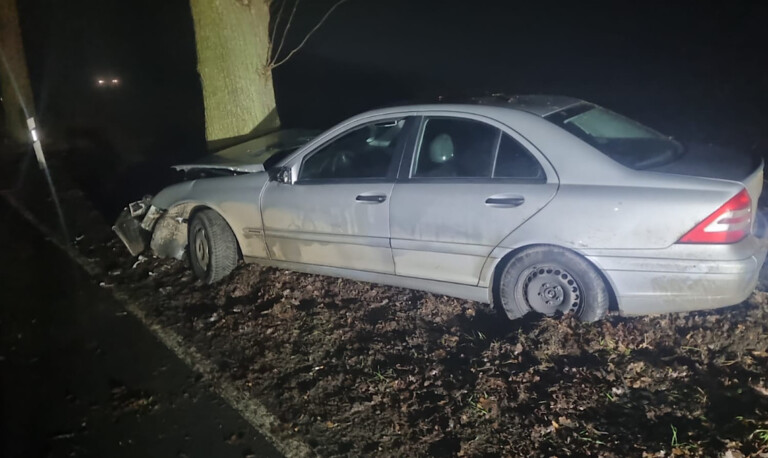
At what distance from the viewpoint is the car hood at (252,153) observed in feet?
18.2

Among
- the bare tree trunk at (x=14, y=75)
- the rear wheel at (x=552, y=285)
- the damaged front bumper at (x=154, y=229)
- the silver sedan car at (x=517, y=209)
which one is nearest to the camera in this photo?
the silver sedan car at (x=517, y=209)

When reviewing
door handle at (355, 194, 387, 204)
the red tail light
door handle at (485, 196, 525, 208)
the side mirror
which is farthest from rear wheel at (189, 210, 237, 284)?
the red tail light

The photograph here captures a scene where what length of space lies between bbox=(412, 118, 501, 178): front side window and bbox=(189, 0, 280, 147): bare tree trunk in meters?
3.62

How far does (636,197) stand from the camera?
3707 mm

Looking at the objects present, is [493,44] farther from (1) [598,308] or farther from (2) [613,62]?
(1) [598,308]

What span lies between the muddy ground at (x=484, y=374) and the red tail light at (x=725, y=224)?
70cm

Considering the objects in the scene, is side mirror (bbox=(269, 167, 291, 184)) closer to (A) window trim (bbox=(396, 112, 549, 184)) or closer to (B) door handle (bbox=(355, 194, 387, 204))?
(B) door handle (bbox=(355, 194, 387, 204))

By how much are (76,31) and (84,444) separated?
89.5 ft

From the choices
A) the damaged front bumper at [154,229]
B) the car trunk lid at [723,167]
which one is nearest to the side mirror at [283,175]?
the damaged front bumper at [154,229]

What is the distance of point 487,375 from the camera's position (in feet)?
12.6

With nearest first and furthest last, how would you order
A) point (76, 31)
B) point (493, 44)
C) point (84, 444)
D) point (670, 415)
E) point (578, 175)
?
point (670, 415) → point (84, 444) → point (578, 175) → point (493, 44) → point (76, 31)

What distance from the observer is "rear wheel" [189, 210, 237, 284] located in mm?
5492

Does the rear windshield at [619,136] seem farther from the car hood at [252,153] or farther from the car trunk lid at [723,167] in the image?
the car hood at [252,153]

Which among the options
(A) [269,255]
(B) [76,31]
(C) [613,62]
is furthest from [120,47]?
(A) [269,255]
